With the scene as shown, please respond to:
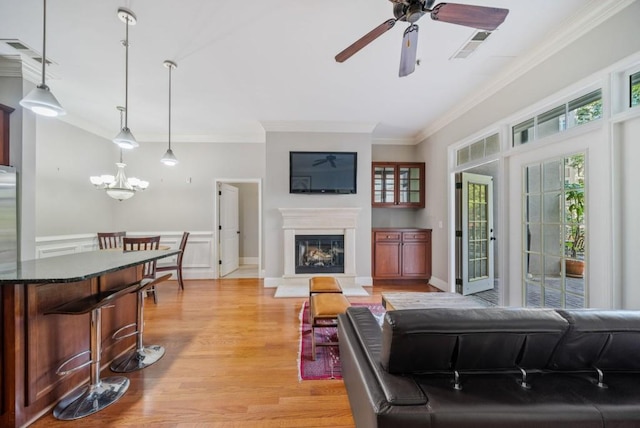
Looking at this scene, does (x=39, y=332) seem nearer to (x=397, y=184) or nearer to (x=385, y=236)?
(x=385, y=236)

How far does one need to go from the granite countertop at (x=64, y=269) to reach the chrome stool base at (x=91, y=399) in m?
0.83

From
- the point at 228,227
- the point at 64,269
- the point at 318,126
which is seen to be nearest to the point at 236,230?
the point at 228,227

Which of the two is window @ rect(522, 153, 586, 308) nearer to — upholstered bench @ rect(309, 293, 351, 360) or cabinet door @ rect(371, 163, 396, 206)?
upholstered bench @ rect(309, 293, 351, 360)

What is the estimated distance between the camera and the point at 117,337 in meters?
2.34

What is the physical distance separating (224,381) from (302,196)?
10.1 feet

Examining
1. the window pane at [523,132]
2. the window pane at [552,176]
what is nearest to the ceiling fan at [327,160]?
the window pane at [523,132]

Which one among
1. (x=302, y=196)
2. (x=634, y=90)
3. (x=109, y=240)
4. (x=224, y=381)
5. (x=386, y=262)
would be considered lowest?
(x=224, y=381)

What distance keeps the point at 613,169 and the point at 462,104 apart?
216 centimetres

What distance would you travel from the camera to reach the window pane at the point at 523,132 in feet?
8.93

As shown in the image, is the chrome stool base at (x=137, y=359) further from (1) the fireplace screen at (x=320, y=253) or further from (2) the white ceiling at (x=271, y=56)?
(2) the white ceiling at (x=271, y=56)

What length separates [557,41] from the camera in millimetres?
2301

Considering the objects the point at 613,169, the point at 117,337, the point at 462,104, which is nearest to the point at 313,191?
the point at 462,104

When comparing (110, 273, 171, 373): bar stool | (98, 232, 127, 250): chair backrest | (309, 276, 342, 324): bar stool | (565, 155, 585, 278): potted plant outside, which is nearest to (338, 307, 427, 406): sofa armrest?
(309, 276, 342, 324): bar stool

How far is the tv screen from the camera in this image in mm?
4531
